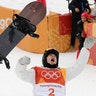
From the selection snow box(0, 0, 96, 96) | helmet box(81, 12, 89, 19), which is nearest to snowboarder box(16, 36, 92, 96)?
snow box(0, 0, 96, 96)

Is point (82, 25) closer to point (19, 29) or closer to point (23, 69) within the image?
point (19, 29)

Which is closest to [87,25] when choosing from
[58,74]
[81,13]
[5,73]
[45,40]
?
[81,13]

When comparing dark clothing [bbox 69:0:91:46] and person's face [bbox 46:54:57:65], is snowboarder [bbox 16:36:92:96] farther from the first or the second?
dark clothing [bbox 69:0:91:46]

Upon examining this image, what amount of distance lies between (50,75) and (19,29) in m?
1.46

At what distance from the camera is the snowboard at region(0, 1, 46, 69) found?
4730mm

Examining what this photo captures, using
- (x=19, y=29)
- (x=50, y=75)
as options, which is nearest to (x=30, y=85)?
(x=19, y=29)

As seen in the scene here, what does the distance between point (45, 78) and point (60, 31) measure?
3.05m

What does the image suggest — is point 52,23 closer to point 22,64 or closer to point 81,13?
point 81,13

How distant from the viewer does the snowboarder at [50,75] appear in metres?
3.48

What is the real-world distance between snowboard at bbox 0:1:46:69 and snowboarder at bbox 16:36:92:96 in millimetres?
850

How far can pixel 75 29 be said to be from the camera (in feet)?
21.4

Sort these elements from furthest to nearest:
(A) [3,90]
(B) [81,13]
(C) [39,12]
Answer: (B) [81,13] → (C) [39,12] → (A) [3,90]

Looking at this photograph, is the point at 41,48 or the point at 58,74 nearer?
the point at 58,74

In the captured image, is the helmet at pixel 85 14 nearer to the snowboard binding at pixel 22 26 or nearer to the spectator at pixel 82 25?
the spectator at pixel 82 25
